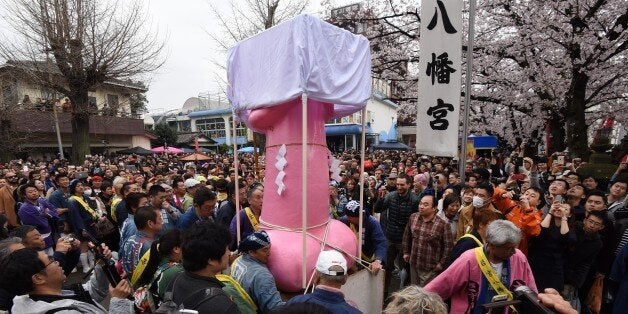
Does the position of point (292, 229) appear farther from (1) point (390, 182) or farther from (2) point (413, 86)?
(2) point (413, 86)

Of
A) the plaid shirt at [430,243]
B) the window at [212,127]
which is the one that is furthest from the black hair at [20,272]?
the window at [212,127]

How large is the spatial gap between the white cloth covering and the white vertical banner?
72.6 inches

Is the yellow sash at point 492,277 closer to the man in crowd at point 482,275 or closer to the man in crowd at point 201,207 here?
the man in crowd at point 482,275

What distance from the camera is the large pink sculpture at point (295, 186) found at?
3381 millimetres

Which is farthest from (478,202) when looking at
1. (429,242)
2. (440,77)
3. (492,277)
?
(440,77)

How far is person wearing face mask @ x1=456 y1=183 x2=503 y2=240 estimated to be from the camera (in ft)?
13.1

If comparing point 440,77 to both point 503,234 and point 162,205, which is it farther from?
point 162,205

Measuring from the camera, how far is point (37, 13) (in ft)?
42.0

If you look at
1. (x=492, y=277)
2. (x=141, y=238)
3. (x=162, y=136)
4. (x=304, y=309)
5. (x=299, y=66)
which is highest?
(x=299, y=66)

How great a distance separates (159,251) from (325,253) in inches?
52.1

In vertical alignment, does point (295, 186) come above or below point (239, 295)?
above

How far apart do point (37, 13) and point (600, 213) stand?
16718mm

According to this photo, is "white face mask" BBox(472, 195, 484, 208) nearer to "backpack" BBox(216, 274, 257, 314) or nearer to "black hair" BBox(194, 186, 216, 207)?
"backpack" BBox(216, 274, 257, 314)

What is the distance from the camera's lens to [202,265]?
7.50ft
